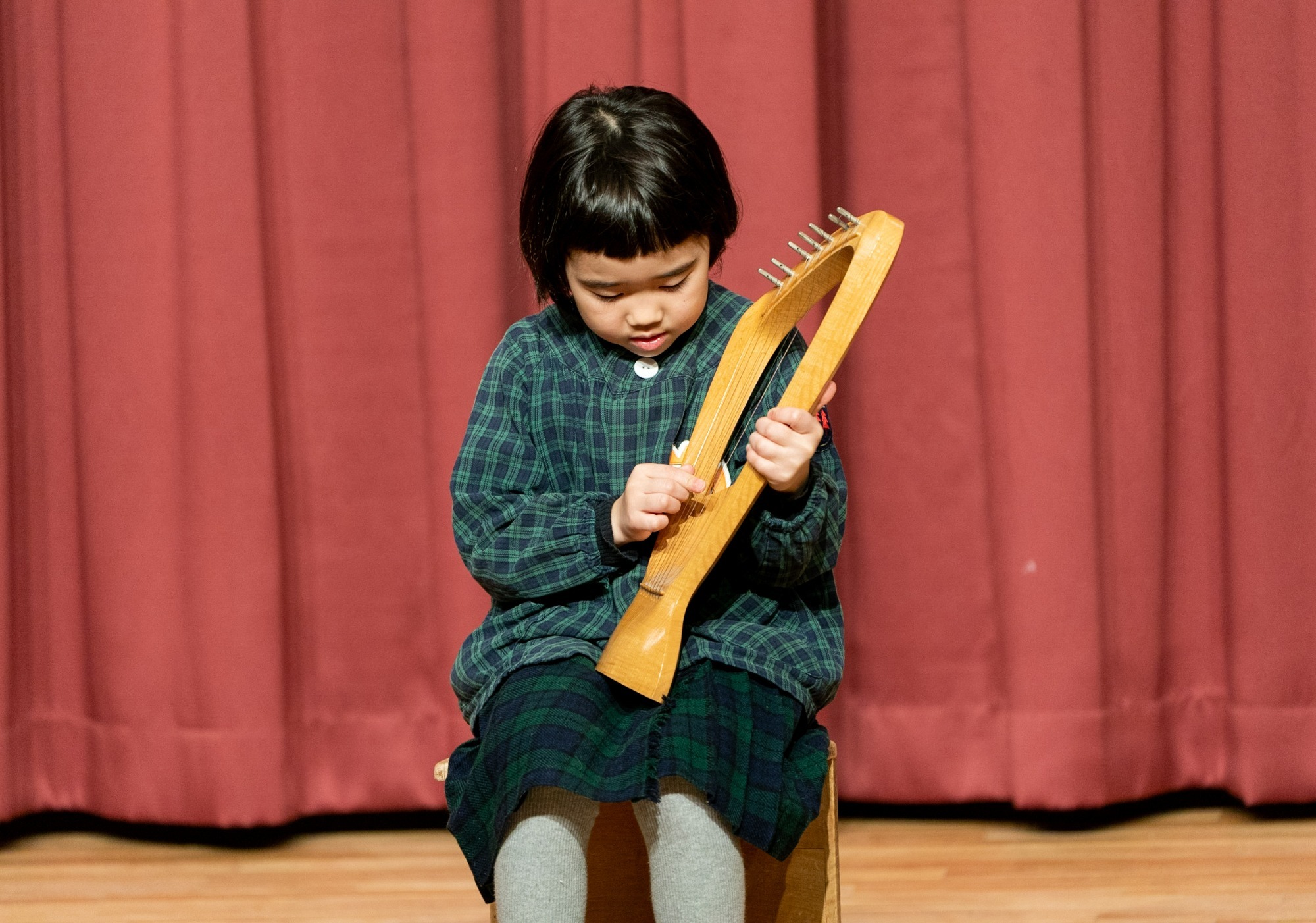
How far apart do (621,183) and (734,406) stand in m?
0.17

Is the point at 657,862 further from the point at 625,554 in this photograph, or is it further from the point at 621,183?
the point at 621,183

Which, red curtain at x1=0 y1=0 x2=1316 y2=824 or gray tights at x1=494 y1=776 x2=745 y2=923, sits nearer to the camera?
gray tights at x1=494 y1=776 x2=745 y2=923

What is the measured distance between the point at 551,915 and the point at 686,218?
47 cm

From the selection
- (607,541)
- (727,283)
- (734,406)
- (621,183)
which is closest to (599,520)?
(607,541)

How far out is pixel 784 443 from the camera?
0.92m

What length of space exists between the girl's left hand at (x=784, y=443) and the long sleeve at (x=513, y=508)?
14 centimetres

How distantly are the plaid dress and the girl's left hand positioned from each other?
7 centimetres

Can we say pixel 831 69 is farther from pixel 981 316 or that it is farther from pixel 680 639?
pixel 680 639

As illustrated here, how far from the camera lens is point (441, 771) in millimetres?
1040

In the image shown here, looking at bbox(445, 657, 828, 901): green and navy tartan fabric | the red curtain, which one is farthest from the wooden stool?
the red curtain

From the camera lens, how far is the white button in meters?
1.06

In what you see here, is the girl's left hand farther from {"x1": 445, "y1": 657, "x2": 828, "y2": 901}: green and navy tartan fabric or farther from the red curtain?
the red curtain

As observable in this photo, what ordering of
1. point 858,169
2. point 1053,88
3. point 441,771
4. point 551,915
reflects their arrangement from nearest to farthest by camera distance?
point 551,915 → point 441,771 → point 1053,88 → point 858,169

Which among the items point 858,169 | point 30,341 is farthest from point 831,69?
point 30,341
